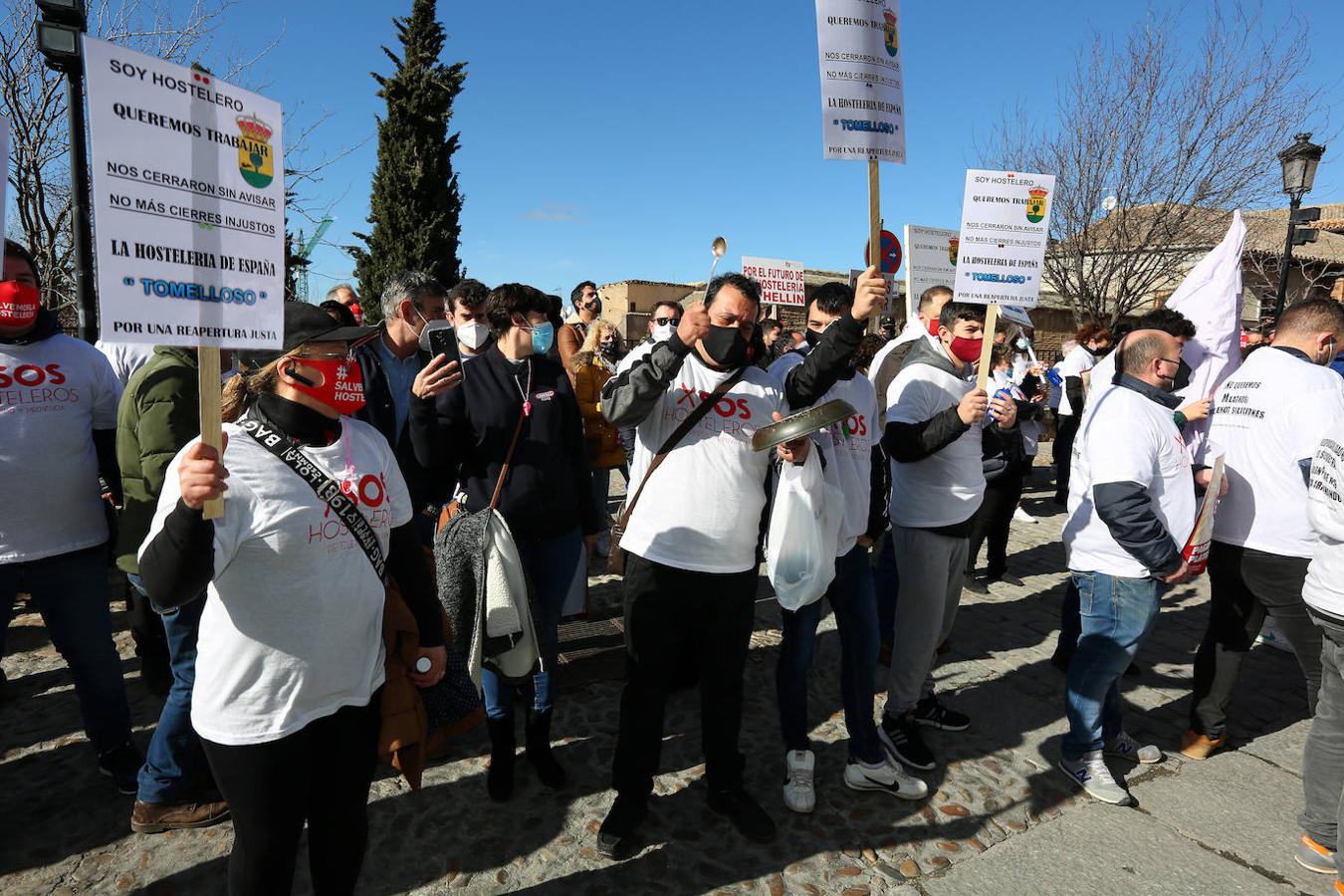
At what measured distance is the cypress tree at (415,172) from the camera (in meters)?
25.7

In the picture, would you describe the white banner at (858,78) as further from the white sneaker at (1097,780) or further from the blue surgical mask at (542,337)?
the white sneaker at (1097,780)

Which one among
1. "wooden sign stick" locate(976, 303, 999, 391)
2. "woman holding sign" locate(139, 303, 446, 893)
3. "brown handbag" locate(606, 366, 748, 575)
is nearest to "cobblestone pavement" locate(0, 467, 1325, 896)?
"woman holding sign" locate(139, 303, 446, 893)

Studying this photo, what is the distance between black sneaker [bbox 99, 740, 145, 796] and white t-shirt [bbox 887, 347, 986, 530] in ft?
12.4

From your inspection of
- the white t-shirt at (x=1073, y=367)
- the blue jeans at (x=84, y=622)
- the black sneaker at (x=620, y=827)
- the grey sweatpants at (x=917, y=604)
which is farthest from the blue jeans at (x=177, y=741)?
the white t-shirt at (x=1073, y=367)

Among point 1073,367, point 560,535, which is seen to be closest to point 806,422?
point 560,535

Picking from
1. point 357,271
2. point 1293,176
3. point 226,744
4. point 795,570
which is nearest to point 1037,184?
point 795,570

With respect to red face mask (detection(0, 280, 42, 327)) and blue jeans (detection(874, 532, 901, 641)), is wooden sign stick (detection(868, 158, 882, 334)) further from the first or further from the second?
red face mask (detection(0, 280, 42, 327))

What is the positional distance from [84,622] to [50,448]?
767 millimetres

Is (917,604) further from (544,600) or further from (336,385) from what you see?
Answer: (336,385)

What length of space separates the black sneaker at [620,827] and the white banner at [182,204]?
2229 millimetres

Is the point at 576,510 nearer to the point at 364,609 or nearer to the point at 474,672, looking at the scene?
the point at 474,672

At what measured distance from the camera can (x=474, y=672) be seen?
298 cm

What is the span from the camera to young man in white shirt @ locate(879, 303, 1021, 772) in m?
3.59

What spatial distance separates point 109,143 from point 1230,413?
4.87 m
